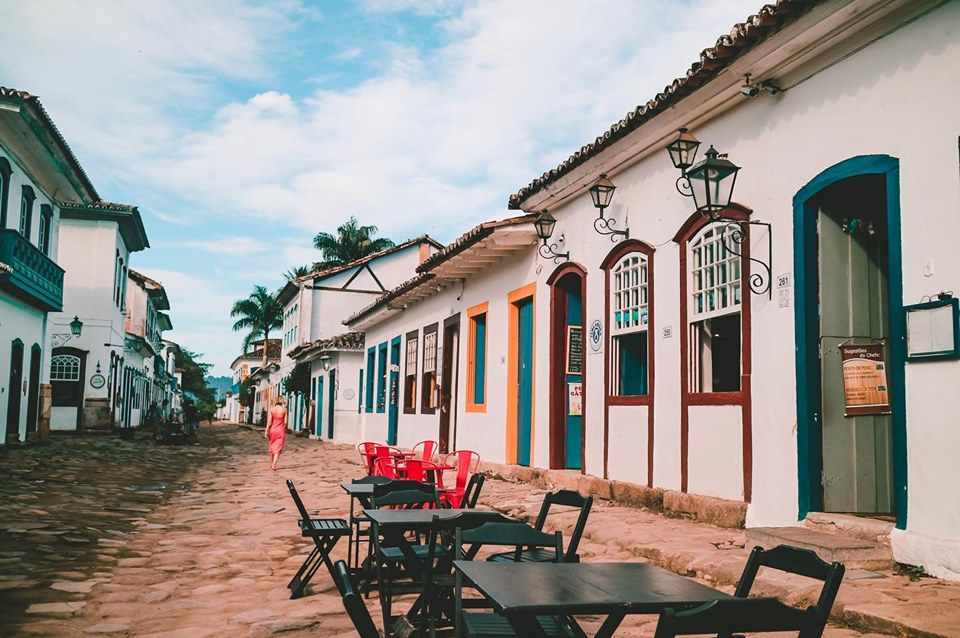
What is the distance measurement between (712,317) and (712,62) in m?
2.24

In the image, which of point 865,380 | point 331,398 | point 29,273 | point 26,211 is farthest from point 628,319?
point 331,398

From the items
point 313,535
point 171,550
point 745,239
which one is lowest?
point 171,550

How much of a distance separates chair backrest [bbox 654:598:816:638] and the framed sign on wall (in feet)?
10.9

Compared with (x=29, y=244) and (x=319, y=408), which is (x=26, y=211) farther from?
(x=319, y=408)

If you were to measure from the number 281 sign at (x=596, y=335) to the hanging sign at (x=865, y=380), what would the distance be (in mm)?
3680

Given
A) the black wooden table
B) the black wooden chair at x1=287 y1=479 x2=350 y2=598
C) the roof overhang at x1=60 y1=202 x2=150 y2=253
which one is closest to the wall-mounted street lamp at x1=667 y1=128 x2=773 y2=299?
the black wooden chair at x1=287 y1=479 x2=350 y2=598

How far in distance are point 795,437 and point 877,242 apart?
63.8 inches

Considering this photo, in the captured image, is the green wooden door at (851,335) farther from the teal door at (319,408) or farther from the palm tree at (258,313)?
the palm tree at (258,313)

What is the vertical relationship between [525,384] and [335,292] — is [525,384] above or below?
below

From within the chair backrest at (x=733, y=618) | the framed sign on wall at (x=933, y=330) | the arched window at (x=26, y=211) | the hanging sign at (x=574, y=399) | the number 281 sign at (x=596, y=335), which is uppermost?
the arched window at (x=26, y=211)

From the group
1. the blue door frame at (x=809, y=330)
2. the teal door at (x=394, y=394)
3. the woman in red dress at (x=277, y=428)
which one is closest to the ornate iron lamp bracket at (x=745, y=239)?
the blue door frame at (x=809, y=330)

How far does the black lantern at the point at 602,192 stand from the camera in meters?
9.34

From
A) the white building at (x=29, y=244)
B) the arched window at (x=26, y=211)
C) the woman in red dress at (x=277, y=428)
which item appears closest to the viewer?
the white building at (x=29, y=244)

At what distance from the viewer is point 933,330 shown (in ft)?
16.9
